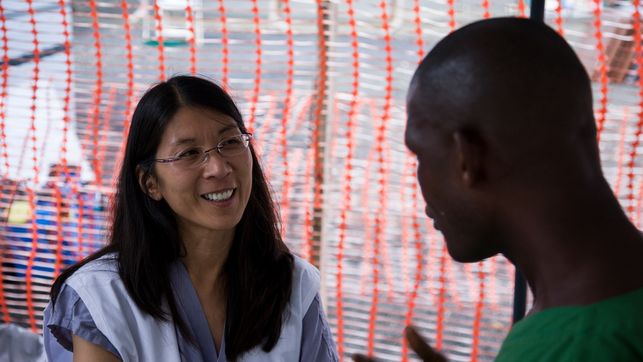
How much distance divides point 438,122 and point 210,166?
1093 mm

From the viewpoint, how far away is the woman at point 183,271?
178 centimetres

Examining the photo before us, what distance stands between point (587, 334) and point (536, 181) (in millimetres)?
146

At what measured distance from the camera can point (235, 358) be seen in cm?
185

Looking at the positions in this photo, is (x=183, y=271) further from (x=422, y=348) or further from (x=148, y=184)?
(x=422, y=348)

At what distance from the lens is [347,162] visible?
10.4 feet

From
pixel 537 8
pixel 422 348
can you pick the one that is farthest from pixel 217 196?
pixel 422 348

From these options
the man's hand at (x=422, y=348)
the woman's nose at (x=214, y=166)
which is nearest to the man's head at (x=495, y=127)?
the man's hand at (x=422, y=348)

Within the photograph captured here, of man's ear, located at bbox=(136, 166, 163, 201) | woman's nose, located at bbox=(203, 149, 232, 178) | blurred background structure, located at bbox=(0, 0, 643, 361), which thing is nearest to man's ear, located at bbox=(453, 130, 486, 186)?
woman's nose, located at bbox=(203, 149, 232, 178)

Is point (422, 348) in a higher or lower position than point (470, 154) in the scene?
lower

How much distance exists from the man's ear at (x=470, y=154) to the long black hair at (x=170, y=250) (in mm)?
1155

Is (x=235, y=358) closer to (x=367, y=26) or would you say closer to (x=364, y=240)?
(x=364, y=240)

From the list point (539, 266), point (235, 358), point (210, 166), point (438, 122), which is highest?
point (438, 122)

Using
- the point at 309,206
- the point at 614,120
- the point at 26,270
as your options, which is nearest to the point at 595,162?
the point at 309,206

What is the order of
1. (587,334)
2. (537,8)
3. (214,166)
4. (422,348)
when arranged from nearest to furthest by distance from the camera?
(587,334), (422,348), (537,8), (214,166)
